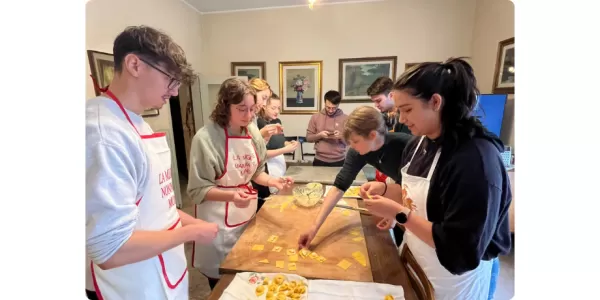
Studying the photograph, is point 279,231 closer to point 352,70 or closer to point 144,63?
point 144,63

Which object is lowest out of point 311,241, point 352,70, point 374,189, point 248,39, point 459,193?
point 311,241

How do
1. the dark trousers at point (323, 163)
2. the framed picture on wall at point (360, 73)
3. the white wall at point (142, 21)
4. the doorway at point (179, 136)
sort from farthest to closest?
the dark trousers at point (323, 163)
the framed picture on wall at point (360, 73)
the doorway at point (179, 136)
the white wall at point (142, 21)

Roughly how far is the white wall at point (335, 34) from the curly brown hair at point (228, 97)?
0.29m

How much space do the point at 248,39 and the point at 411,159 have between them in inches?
41.2

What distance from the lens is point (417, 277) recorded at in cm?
60

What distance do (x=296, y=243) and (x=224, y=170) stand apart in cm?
37

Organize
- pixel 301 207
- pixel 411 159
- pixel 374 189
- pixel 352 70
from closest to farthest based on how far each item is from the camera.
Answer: pixel 411 159 → pixel 374 189 → pixel 301 207 → pixel 352 70

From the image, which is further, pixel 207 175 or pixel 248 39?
pixel 248 39

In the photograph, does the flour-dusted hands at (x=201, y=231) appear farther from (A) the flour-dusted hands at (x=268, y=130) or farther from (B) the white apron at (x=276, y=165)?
(B) the white apron at (x=276, y=165)

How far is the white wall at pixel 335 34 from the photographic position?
877 millimetres

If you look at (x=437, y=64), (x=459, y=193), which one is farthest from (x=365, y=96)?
(x=459, y=193)

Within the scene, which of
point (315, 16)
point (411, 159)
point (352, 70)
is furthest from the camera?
point (352, 70)

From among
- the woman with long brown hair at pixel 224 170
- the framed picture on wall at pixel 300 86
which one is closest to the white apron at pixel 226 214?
the woman with long brown hair at pixel 224 170

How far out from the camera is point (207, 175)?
80 centimetres
